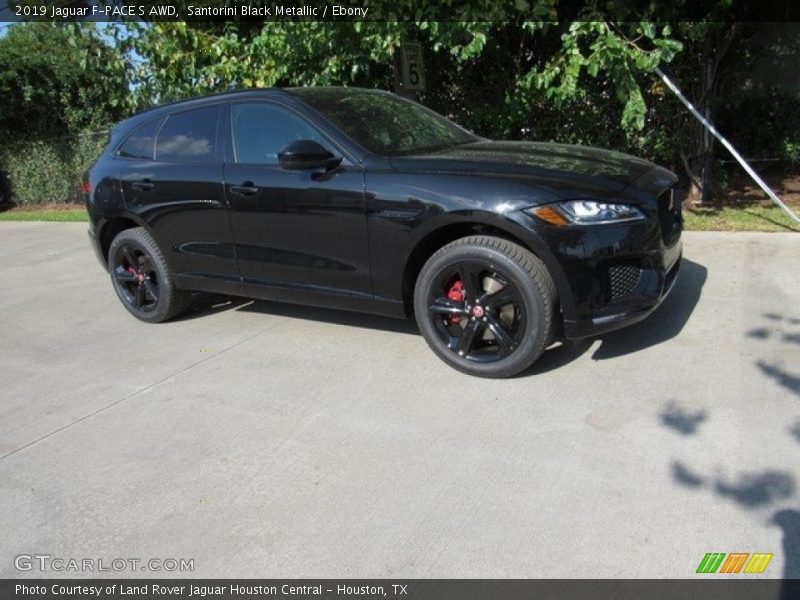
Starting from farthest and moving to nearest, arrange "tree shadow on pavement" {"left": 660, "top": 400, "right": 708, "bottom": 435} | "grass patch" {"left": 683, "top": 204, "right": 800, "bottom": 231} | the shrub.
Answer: the shrub
"grass patch" {"left": 683, "top": 204, "right": 800, "bottom": 231}
"tree shadow on pavement" {"left": 660, "top": 400, "right": 708, "bottom": 435}

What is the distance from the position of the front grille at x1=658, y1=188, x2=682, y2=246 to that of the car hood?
76 millimetres

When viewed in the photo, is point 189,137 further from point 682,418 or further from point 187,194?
point 682,418

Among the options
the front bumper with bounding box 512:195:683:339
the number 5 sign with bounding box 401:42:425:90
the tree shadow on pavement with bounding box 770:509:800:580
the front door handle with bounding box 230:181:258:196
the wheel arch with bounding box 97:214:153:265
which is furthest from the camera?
the number 5 sign with bounding box 401:42:425:90

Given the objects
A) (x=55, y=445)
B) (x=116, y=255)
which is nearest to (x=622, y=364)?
(x=55, y=445)

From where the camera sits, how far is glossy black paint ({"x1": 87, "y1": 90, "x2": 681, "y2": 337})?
3721 mm

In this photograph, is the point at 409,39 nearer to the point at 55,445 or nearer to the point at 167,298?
the point at 167,298

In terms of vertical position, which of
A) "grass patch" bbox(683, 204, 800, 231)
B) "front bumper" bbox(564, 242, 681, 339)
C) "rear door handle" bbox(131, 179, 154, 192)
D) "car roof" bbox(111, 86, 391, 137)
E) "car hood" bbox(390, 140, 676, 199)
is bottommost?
"grass patch" bbox(683, 204, 800, 231)

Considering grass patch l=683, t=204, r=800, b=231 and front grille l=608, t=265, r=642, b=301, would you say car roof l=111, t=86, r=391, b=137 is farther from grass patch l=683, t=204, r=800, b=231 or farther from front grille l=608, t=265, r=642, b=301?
grass patch l=683, t=204, r=800, b=231

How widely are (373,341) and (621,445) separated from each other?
208 cm

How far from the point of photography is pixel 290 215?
4.48 m

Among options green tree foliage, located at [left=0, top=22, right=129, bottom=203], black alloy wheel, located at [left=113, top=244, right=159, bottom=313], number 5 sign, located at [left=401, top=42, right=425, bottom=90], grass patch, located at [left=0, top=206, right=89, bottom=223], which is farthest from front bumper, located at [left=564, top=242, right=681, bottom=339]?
green tree foliage, located at [left=0, top=22, right=129, bottom=203]

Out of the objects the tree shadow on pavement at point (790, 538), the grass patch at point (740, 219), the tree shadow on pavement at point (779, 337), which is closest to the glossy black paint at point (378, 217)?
the tree shadow on pavement at point (779, 337)

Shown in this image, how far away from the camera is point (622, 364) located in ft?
13.5

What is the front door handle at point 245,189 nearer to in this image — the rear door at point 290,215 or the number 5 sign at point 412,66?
the rear door at point 290,215
